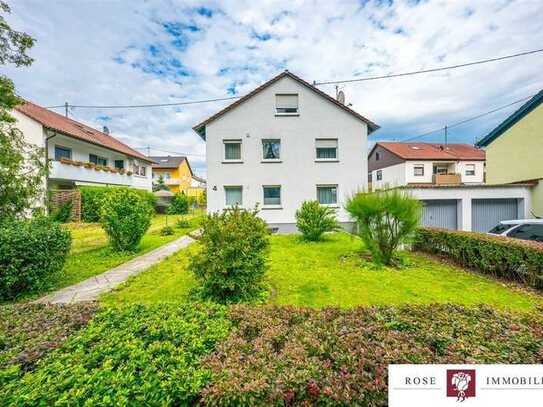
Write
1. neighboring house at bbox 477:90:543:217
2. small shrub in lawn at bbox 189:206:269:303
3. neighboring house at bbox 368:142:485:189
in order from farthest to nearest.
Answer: neighboring house at bbox 368:142:485:189 → neighboring house at bbox 477:90:543:217 → small shrub in lawn at bbox 189:206:269:303

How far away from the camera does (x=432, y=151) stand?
104 feet

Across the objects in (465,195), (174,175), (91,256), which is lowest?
(91,256)

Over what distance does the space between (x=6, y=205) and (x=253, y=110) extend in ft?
38.6

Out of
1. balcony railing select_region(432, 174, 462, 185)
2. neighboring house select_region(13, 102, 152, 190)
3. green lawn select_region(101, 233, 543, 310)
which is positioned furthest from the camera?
balcony railing select_region(432, 174, 462, 185)

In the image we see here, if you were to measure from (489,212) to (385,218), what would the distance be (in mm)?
8490

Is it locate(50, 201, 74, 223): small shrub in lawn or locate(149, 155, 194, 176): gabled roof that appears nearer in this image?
locate(50, 201, 74, 223): small shrub in lawn

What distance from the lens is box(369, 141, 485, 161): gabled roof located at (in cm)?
3015

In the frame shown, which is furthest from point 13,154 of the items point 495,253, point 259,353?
point 495,253

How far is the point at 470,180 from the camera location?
3073 cm

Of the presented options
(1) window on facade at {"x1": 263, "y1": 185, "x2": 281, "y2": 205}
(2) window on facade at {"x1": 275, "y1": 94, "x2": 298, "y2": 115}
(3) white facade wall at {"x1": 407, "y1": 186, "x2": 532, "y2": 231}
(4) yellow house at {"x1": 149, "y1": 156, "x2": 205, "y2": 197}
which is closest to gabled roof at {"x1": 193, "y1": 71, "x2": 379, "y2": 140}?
(2) window on facade at {"x1": 275, "y1": 94, "x2": 298, "y2": 115}

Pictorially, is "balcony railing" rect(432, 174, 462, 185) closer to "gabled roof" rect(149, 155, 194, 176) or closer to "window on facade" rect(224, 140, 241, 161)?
"window on facade" rect(224, 140, 241, 161)

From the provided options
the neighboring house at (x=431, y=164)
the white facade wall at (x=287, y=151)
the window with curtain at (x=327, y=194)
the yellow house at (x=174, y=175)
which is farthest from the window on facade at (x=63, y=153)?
the neighboring house at (x=431, y=164)

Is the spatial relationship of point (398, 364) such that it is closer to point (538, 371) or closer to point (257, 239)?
point (538, 371)

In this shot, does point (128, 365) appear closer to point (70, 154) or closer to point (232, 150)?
point (232, 150)
